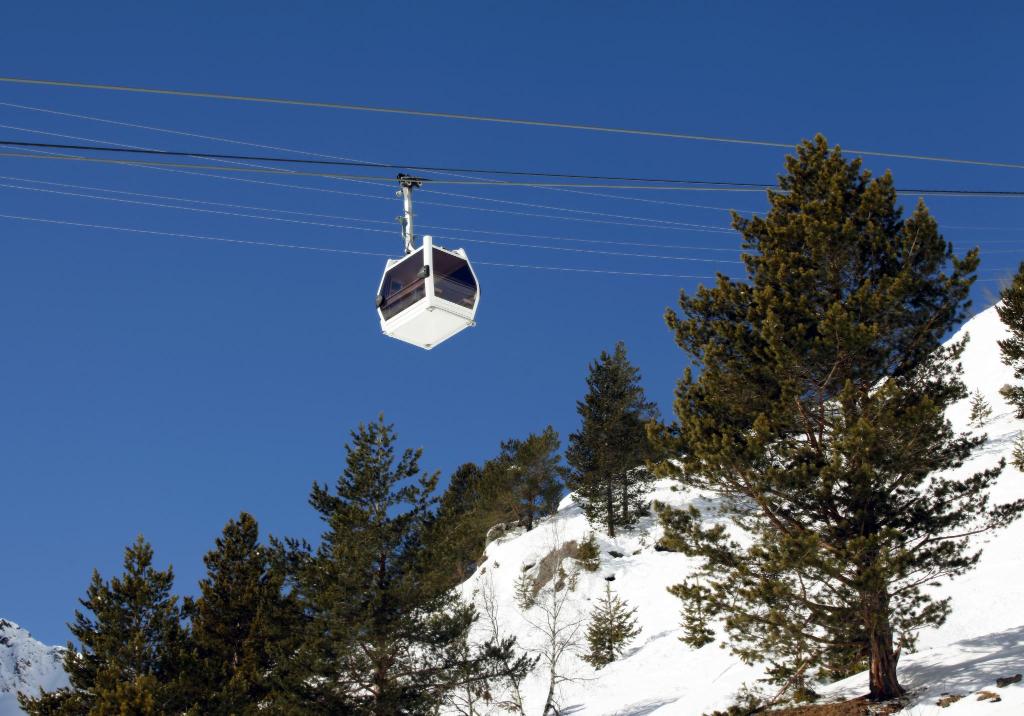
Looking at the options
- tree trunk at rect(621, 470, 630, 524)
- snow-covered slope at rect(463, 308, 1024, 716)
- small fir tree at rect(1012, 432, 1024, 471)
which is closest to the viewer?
snow-covered slope at rect(463, 308, 1024, 716)

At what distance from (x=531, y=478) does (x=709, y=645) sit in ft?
89.8

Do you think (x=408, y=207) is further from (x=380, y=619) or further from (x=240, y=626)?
(x=240, y=626)

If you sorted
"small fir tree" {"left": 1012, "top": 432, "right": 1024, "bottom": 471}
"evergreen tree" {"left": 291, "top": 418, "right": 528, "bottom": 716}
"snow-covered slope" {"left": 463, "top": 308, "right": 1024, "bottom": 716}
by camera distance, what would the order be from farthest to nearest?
"small fir tree" {"left": 1012, "top": 432, "right": 1024, "bottom": 471} < "evergreen tree" {"left": 291, "top": 418, "right": 528, "bottom": 716} < "snow-covered slope" {"left": 463, "top": 308, "right": 1024, "bottom": 716}

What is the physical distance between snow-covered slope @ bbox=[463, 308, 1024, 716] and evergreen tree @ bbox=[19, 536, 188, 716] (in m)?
12.7

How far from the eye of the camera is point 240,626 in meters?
30.3

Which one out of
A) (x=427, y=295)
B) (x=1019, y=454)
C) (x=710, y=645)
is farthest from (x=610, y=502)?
(x=427, y=295)

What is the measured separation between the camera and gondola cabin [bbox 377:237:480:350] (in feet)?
46.1

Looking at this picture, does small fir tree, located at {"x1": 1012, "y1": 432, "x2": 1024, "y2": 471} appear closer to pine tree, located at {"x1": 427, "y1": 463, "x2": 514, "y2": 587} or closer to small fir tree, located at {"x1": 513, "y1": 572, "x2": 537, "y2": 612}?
pine tree, located at {"x1": 427, "y1": 463, "x2": 514, "y2": 587}

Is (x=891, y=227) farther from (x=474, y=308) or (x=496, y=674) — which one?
(x=496, y=674)

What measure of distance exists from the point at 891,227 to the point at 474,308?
10145 mm

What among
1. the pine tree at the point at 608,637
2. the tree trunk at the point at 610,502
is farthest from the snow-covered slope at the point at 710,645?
the tree trunk at the point at 610,502

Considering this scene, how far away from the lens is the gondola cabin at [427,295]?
14.1 metres

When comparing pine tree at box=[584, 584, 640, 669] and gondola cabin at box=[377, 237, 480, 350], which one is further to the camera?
pine tree at box=[584, 584, 640, 669]

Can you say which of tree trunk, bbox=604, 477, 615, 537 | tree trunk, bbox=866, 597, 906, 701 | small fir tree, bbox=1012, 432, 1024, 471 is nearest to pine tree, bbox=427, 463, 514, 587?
tree trunk, bbox=604, 477, 615, 537
